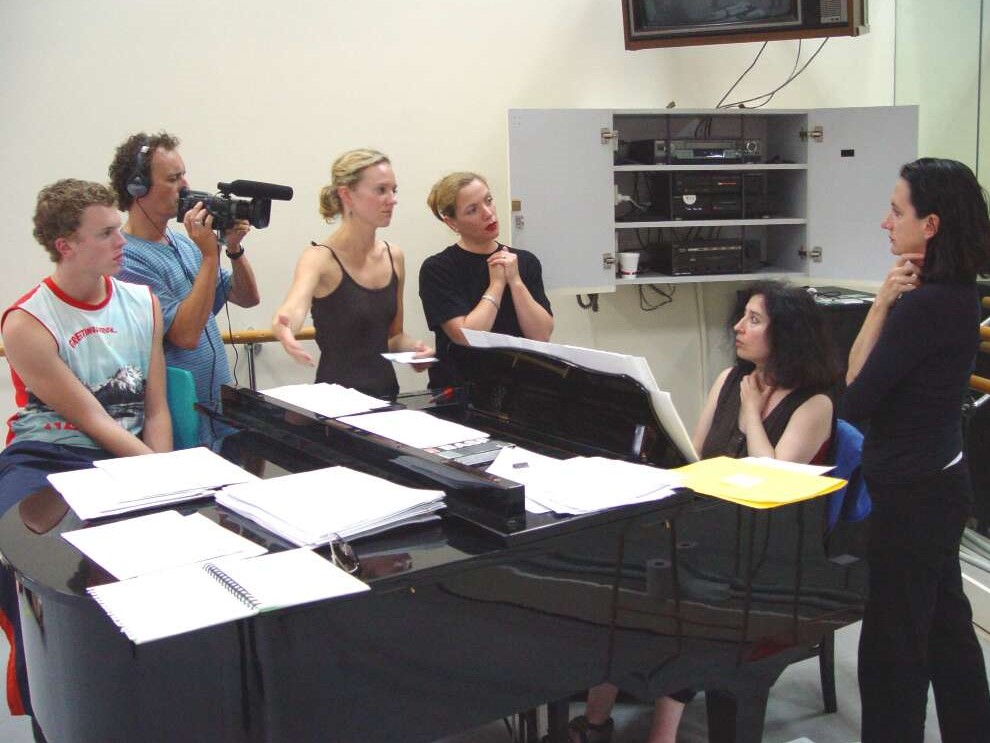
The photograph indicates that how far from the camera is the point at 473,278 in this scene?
10.3 feet

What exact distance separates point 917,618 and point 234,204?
1.96m

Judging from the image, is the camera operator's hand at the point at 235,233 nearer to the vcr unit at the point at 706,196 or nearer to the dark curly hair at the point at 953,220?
the dark curly hair at the point at 953,220

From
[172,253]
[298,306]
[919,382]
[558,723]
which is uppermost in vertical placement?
[172,253]

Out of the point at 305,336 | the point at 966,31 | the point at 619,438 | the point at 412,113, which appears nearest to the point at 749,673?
the point at 619,438

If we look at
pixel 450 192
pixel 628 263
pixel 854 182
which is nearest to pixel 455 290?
pixel 450 192

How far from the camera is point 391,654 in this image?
1.32 meters

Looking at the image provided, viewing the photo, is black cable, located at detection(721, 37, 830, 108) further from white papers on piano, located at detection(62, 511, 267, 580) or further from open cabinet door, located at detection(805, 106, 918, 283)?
white papers on piano, located at detection(62, 511, 267, 580)

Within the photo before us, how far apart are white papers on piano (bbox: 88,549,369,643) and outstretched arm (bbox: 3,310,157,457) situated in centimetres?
104

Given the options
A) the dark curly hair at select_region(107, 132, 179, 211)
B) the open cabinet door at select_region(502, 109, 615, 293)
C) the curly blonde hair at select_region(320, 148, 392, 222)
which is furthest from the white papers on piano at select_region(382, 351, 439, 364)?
the open cabinet door at select_region(502, 109, 615, 293)

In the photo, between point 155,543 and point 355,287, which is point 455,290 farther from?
point 155,543

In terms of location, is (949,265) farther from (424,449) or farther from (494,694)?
(494,694)

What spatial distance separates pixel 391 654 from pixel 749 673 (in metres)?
0.68

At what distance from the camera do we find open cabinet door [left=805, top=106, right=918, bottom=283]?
413 centimetres

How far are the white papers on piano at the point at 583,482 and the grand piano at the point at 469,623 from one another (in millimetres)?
→ 30
